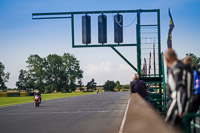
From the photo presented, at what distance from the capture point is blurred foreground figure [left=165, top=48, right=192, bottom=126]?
14.8ft

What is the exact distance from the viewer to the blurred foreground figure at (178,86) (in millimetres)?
4508

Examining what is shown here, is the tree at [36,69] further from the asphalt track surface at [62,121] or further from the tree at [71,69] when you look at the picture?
the asphalt track surface at [62,121]

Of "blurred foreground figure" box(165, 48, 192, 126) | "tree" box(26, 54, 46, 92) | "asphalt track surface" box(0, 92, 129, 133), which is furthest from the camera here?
"tree" box(26, 54, 46, 92)

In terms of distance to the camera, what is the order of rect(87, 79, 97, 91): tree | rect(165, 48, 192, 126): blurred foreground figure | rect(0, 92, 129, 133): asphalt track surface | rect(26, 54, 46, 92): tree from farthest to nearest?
1. rect(87, 79, 97, 91): tree
2. rect(26, 54, 46, 92): tree
3. rect(0, 92, 129, 133): asphalt track surface
4. rect(165, 48, 192, 126): blurred foreground figure

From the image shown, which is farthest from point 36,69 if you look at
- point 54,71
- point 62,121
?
point 62,121

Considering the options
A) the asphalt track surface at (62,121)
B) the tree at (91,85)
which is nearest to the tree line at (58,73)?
the tree at (91,85)

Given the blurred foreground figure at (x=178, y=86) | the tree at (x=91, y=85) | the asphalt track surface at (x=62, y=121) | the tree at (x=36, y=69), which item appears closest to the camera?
the blurred foreground figure at (x=178, y=86)

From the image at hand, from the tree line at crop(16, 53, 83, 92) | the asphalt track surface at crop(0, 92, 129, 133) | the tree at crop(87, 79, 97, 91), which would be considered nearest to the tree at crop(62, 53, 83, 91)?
the tree line at crop(16, 53, 83, 92)

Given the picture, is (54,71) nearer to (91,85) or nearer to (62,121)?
(91,85)

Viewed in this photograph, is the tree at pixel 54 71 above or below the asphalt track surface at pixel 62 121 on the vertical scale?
above

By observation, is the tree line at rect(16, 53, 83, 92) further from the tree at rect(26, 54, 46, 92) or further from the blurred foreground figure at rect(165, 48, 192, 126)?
the blurred foreground figure at rect(165, 48, 192, 126)

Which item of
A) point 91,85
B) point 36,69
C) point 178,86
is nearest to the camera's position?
point 178,86

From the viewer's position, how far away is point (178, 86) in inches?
178

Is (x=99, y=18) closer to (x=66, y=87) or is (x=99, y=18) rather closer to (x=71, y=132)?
(x=71, y=132)
